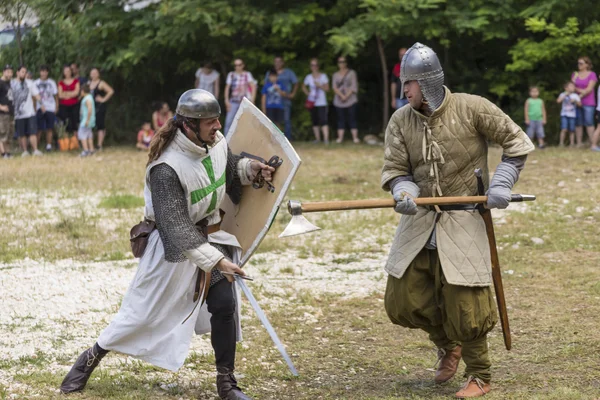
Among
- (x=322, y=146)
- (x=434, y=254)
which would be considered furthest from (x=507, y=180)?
(x=322, y=146)

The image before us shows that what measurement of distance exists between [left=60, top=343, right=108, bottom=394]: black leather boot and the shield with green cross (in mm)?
941

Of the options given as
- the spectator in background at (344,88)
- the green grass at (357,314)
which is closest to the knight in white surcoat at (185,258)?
the green grass at (357,314)

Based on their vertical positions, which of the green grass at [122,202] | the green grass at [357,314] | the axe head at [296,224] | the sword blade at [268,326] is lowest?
the green grass at [357,314]

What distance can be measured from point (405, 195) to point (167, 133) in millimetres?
1269

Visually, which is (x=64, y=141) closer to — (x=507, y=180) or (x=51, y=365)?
(x=51, y=365)

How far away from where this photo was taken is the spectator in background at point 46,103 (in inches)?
669

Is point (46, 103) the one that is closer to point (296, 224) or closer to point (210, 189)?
point (210, 189)

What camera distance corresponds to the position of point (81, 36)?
18594 millimetres

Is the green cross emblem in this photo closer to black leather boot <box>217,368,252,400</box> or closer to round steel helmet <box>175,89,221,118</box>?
round steel helmet <box>175,89,221,118</box>

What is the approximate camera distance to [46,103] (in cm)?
1708

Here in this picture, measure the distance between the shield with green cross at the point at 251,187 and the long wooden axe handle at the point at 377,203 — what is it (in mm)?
287

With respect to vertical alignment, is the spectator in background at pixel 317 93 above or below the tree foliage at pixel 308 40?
below

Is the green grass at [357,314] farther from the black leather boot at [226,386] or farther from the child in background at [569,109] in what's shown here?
the child in background at [569,109]

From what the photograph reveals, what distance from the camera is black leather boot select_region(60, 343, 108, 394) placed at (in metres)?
5.32
